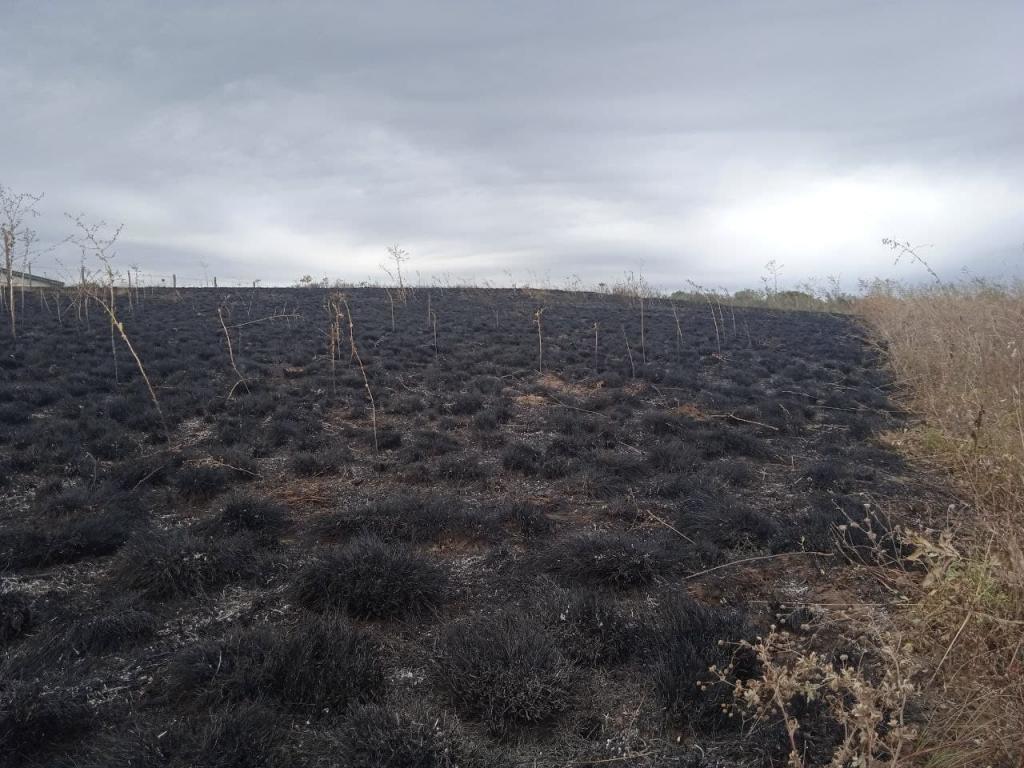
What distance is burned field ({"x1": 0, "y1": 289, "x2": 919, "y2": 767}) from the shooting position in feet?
7.37

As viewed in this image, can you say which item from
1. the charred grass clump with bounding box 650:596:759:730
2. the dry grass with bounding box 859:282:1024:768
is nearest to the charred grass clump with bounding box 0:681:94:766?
the charred grass clump with bounding box 650:596:759:730

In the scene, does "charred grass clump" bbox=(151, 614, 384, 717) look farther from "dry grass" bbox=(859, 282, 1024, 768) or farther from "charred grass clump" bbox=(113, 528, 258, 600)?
"dry grass" bbox=(859, 282, 1024, 768)

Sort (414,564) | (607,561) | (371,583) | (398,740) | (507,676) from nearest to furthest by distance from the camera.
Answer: (398,740), (507,676), (371,583), (414,564), (607,561)

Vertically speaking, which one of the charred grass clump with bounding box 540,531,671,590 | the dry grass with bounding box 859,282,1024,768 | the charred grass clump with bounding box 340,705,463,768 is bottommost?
the charred grass clump with bounding box 340,705,463,768

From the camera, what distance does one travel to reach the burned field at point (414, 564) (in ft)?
7.37

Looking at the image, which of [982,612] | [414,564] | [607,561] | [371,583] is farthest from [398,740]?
[982,612]

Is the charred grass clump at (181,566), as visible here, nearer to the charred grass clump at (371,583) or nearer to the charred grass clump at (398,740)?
the charred grass clump at (371,583)

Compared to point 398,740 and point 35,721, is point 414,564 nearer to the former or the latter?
point 398,740

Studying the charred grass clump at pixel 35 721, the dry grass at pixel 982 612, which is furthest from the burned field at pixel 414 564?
the dry grass at pixel 982 612

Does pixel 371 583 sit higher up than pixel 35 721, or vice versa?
pixel 371 583

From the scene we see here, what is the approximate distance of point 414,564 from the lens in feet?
11.2

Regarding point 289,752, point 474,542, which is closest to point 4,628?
point 289,752

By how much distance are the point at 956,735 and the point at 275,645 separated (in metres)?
2.52

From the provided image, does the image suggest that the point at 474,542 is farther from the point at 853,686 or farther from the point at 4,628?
the point at 853,686
